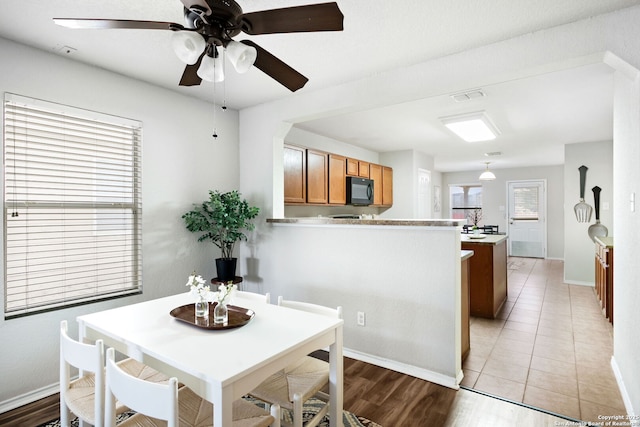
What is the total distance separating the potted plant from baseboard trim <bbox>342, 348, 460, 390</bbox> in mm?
1320

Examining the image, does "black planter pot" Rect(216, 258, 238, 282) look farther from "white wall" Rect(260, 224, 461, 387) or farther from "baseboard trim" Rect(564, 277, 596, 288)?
"baseboard trim" Rect(564, 277, 596, 288)

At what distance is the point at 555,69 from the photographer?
2.14 metres

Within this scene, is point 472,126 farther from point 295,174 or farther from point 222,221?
point 222,221

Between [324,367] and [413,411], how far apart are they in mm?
744

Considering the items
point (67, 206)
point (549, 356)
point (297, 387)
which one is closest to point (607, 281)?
point (549, 356)

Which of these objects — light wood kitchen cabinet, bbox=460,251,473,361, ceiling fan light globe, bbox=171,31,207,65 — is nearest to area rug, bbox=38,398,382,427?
light wood kitchen cabinet, bbox=460,251,473,361

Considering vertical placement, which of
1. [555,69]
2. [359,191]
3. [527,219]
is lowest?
[527,219]

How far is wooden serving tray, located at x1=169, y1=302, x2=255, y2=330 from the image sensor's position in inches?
65.7

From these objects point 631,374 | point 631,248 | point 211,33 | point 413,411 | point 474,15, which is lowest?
point 413,411

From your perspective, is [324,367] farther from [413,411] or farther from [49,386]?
[49,386]

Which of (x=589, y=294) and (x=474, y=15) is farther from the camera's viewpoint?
(x=589, y=294)

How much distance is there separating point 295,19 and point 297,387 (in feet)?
5.43

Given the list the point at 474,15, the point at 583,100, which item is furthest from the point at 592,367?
the point at 474,15

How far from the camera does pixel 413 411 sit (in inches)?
84.7
